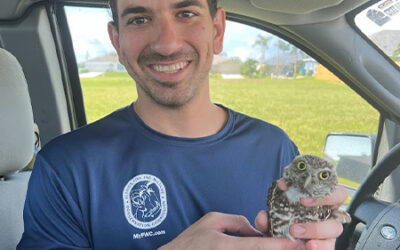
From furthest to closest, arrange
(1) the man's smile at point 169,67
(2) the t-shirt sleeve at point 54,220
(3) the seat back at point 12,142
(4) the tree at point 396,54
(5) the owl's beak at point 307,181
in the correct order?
(4) the tree at point 396,54 < (3) the seat back at point 12,142 < (1) the man's smile at point 169,67 < (2) the t-shirt sleeve at point 54,220 < (5) the owl's beak at point 307,181

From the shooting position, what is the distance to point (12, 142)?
1.79 metres

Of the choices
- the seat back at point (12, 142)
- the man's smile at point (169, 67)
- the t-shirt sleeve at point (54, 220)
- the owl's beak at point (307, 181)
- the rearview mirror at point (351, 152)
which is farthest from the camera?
the rearview mirror at point (351, 152)

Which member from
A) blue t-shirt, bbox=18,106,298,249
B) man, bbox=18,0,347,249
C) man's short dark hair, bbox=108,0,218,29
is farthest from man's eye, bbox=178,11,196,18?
blue t-shirt, bbox=18,106,298,249

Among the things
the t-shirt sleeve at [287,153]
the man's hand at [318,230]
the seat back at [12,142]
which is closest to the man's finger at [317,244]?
the man's hand at [318,230]

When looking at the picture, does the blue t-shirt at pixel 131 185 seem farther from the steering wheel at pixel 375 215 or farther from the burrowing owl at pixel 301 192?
the steering wheel at pixel 375 215

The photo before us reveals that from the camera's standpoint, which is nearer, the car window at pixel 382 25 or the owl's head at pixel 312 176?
the owl's head at pixel 312 176

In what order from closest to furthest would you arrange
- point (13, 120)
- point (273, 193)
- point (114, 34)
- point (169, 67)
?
point (273, 193) < point (169, 67) < point (114, 34) < point (13, 120)

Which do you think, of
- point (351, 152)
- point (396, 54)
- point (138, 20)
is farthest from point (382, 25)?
point (138, 20)

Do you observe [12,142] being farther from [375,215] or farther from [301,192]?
[375,215]

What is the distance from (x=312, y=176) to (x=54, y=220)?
85 cm

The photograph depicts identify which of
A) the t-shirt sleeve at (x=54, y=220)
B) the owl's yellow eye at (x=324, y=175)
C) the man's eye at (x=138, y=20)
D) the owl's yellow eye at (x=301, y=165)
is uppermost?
the man's eye at (x=138, y=20)

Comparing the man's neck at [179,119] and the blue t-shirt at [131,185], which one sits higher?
the man's neck at [179,119]

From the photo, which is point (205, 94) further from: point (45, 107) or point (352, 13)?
point (45, 107)

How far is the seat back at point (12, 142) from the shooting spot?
1.76 m
